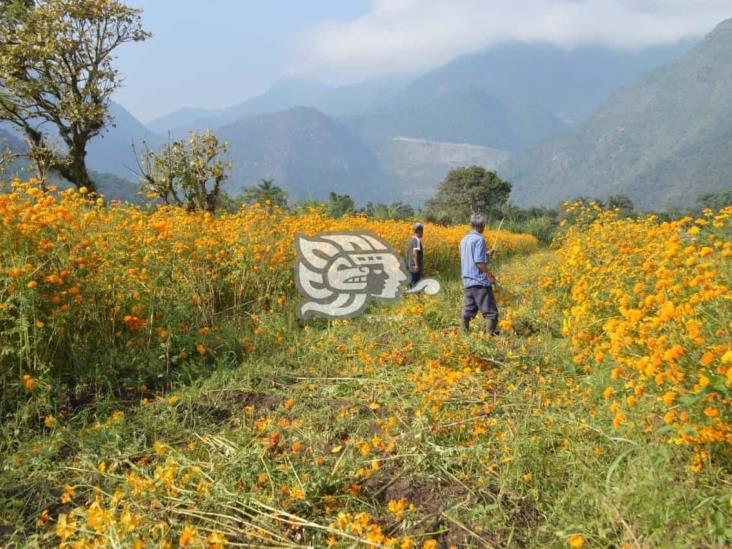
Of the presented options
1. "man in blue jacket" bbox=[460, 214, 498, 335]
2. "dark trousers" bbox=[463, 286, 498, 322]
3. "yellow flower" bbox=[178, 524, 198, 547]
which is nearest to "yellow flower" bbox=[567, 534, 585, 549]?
"yellow flower" bbox=[178, 524, 198, 547]

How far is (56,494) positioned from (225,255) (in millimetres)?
3777

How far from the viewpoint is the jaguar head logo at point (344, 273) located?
7.32 m

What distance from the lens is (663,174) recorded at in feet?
617

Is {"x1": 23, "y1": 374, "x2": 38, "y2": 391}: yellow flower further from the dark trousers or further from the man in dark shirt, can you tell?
the man in dark shirt

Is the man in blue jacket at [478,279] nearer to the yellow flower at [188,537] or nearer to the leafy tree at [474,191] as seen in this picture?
the yellow flower at [188,537]

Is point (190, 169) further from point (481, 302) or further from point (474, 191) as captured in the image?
point (474, 191)

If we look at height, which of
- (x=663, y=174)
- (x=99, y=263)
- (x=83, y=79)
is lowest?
(x=663, y=174)

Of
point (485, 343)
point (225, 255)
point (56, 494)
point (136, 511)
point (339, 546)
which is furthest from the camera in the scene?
point (225, 255)

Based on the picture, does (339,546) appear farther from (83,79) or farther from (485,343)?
(83,79)

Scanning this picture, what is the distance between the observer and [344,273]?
28.3 ft

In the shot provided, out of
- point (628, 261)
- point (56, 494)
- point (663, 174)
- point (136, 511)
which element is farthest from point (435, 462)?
point (663, 174)

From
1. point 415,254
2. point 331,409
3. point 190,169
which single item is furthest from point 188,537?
point 190,169

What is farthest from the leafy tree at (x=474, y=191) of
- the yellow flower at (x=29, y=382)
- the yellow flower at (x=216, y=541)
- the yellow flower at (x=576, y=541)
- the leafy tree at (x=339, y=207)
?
the yellow flower at (x=216, y=541)

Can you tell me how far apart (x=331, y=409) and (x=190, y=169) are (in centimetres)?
1113
